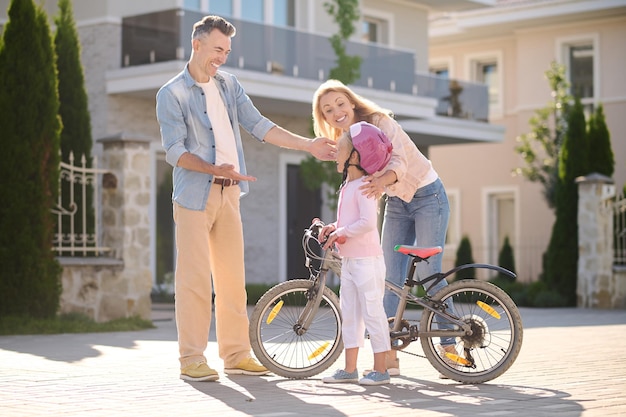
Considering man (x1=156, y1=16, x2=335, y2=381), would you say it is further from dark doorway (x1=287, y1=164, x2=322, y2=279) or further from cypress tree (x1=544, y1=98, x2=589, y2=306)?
dark doorway (x1=287, y1=164, x2=322, y2=279)

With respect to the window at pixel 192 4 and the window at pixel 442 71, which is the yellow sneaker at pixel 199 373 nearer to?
the window at pixel 192 4

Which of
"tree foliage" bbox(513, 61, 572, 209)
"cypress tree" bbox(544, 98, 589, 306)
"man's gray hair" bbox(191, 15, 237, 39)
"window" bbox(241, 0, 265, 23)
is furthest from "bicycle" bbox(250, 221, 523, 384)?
"tree foliage" bbox(513, 61, 572, 209)

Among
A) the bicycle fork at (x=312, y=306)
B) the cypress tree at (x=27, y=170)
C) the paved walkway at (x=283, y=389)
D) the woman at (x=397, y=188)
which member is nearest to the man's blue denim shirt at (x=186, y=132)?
the woman at (x=397, y=188)

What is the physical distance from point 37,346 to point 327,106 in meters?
4.35

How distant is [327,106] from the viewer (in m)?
7.79

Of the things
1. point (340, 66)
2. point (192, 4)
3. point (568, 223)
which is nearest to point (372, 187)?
point (568, 223)

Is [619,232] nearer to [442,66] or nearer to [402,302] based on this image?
[402,302]

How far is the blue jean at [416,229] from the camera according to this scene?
316 inches

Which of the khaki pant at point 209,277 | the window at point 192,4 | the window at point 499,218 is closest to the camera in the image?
the khaki pant at point 209,277

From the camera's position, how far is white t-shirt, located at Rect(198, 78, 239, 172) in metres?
8.09

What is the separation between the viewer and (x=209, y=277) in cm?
800

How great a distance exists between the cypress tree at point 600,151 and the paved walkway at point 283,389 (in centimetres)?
1035

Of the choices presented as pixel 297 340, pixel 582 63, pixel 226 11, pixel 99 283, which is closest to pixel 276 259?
pixel 226 11

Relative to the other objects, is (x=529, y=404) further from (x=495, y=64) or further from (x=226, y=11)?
(x=495, y=64)
